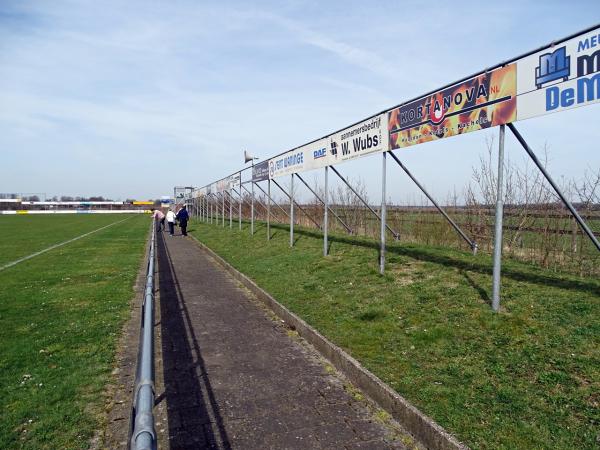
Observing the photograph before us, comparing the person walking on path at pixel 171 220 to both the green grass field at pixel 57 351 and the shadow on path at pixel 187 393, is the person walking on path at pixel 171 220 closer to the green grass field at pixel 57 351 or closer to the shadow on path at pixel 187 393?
the green grass field at pixel 57 351

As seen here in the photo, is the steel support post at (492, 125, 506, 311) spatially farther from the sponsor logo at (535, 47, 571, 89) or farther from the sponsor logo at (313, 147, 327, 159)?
the sponsor logo at (313, 147, 327, 159)

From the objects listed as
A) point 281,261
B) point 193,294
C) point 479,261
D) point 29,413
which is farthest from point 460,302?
point 281,261

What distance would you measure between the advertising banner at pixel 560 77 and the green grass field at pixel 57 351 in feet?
17.9

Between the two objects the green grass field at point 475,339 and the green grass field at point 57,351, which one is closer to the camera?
the green grass field at point 475,339

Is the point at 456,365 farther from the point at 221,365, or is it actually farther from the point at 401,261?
the point at 401,261

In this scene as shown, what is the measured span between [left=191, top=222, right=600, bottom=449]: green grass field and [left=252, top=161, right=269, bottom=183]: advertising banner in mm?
9066

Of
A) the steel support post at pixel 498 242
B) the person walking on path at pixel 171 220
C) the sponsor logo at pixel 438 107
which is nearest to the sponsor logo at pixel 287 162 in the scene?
the sponsor logo at pixel 438 107

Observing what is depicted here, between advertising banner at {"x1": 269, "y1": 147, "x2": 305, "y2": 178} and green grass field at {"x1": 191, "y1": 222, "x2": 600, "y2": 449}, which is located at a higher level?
advertising banner at {"x1": 269, "y1": 147, "x2": 305, "y2": 178}

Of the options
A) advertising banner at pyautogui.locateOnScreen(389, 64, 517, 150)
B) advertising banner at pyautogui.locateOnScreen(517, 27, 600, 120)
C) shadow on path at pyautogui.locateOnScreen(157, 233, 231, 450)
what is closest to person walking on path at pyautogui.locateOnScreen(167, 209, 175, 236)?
shadow on path at pyautogui.locateOnScreen(157, 233, 231, 450)

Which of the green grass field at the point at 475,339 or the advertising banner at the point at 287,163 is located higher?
the advertising banner at the point at 287,163

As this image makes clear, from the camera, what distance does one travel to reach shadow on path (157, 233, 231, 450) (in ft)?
12.5

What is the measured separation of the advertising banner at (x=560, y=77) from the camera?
4539 millimetres

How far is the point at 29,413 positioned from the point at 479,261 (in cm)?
706

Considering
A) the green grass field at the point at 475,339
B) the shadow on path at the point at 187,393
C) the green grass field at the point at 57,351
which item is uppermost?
the green grass field at the point at 475,339
